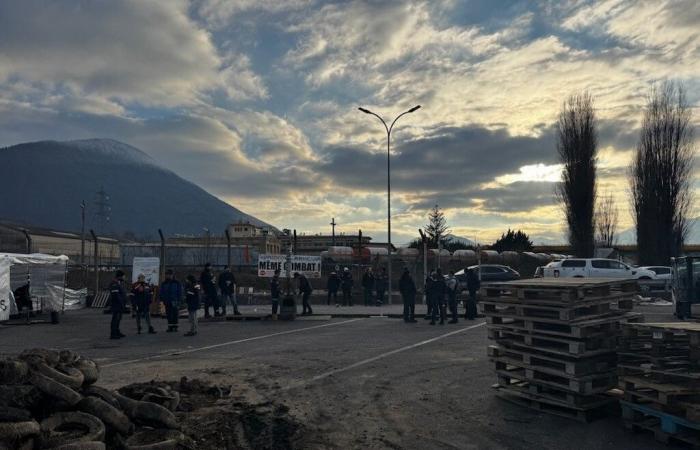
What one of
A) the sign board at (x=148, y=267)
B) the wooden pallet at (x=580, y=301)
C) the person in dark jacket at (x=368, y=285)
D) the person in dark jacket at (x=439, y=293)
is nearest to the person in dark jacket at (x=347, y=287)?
the person in dark jacket at (x=368, y=285)

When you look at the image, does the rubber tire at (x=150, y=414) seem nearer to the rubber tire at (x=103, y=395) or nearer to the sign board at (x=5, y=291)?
the rubber tire at (x=103, y=395)

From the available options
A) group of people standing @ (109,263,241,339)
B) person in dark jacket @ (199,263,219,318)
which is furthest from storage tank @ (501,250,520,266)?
group of people standing @ (109,263,241,339)

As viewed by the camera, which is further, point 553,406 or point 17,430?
point 553,406

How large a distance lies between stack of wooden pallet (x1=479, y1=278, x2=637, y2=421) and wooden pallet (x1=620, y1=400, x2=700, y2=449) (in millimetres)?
499

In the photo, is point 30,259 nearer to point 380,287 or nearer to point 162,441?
point 380,287

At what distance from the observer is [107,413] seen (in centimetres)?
A: 573

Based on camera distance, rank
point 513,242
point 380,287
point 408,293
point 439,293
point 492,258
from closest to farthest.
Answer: point 439,293
point 408,293
point 380,287
point 492,258
point 513,242

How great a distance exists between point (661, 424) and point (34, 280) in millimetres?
20688

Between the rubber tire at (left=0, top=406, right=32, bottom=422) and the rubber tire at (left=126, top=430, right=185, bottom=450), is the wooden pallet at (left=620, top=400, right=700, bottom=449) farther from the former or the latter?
the rubber tire at (left=0, top=406, right=32, bottom=422)

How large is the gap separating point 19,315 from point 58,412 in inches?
679

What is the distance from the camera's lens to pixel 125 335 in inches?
615

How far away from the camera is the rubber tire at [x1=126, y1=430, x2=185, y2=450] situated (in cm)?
528

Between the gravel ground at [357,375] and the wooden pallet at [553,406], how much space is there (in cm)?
12

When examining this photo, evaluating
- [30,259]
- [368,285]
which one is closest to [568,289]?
[368,285]
